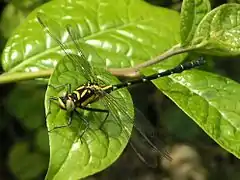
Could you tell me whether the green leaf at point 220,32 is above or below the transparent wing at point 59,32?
above

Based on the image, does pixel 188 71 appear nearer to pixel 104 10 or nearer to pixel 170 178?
pixel 104 10

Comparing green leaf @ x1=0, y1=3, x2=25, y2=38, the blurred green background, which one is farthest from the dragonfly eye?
green leaf @ x1=0, y1=3, x2=25, y2=38

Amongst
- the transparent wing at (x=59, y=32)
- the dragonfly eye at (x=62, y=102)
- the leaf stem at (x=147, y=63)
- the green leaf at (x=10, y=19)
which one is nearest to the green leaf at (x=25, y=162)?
the green leaf at (x=10, y=19)

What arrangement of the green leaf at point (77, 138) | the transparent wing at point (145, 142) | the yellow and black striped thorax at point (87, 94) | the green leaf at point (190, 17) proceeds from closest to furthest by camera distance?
the green leaf at point (77, 138)
the green leaf at point (190, 17)
the yellow and black striped thorax at point (87, 94)
the transparent wing at point (145, 142)

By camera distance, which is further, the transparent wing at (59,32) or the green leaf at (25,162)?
the green leaf at (25,162)

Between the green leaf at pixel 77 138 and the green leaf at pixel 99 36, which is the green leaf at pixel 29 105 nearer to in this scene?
the green leaf at pixel 99 36

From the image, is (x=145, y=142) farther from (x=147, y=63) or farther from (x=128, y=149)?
(x=128, y=149)

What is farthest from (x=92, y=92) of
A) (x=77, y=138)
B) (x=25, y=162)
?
(x=25, y=162)
